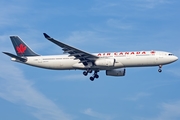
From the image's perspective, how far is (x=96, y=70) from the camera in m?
80.6

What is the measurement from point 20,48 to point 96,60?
1439 cm

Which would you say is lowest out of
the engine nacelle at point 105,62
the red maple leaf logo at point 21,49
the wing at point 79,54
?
the engine nacelle at point 105,62

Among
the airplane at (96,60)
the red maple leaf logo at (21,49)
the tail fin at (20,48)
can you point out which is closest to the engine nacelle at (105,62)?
the airplane at (96,60)

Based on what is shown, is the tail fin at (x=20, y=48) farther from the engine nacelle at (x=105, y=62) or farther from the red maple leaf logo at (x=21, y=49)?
the engine nacelle at (x=105, y=62)

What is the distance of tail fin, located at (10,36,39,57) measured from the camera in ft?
276

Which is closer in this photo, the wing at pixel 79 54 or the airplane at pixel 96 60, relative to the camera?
the wing at pixel 79 54

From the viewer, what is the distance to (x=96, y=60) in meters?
78.1

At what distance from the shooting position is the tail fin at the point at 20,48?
8412 cm

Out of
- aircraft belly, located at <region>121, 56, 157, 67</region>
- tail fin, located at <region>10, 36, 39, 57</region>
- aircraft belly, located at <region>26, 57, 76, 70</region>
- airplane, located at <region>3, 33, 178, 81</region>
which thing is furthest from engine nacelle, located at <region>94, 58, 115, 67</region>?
tail fin, located at <region>10, 36, 39, 57</region>

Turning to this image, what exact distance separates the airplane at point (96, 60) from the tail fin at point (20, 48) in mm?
938

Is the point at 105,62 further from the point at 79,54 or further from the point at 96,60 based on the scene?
the point at 79,54

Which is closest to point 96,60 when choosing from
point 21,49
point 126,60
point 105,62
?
point 105,62

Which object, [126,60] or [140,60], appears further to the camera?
[126,60]

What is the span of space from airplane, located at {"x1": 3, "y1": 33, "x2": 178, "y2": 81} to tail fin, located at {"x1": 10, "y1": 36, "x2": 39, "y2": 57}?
938 mm
